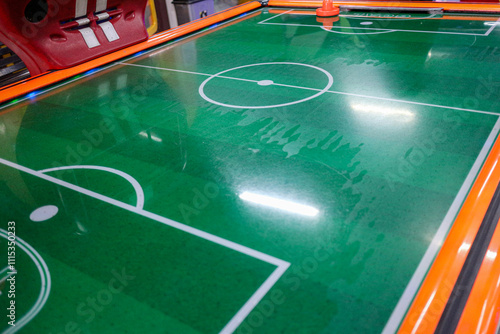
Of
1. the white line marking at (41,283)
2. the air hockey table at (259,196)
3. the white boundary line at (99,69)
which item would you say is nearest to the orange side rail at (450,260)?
the air hockey table at (259,196)

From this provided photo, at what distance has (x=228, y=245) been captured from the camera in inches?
62.1

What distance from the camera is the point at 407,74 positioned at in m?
3.02

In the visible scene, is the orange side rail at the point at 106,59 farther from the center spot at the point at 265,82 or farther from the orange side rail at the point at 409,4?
the center spot at the point at 265,82

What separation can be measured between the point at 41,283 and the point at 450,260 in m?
1.37

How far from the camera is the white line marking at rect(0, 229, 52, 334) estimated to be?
1329 mm

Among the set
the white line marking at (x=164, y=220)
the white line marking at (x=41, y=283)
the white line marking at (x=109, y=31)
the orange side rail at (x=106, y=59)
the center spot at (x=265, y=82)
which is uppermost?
the white line marking at (x=109, y=31)

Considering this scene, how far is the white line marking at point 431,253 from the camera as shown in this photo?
1.25m

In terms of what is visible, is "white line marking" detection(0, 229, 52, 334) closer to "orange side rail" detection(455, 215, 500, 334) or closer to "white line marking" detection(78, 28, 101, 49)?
"orange side rail" detection(455, 215, 500, 334)

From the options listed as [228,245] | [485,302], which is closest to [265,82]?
[228,245]

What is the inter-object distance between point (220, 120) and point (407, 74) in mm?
1410

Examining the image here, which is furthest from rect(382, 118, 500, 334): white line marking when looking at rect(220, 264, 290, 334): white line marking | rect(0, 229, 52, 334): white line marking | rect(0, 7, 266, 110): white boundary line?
rect(0, 7, 266, 110): white boundary line

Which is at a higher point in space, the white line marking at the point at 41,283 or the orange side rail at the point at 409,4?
the orange side rail at the point at 409,4

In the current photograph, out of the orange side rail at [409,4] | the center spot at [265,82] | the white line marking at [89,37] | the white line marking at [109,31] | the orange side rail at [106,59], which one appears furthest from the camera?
the orange side rail at [409,4]

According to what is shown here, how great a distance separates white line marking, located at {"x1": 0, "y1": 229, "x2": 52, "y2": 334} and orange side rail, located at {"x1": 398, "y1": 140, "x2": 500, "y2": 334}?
1.12m
